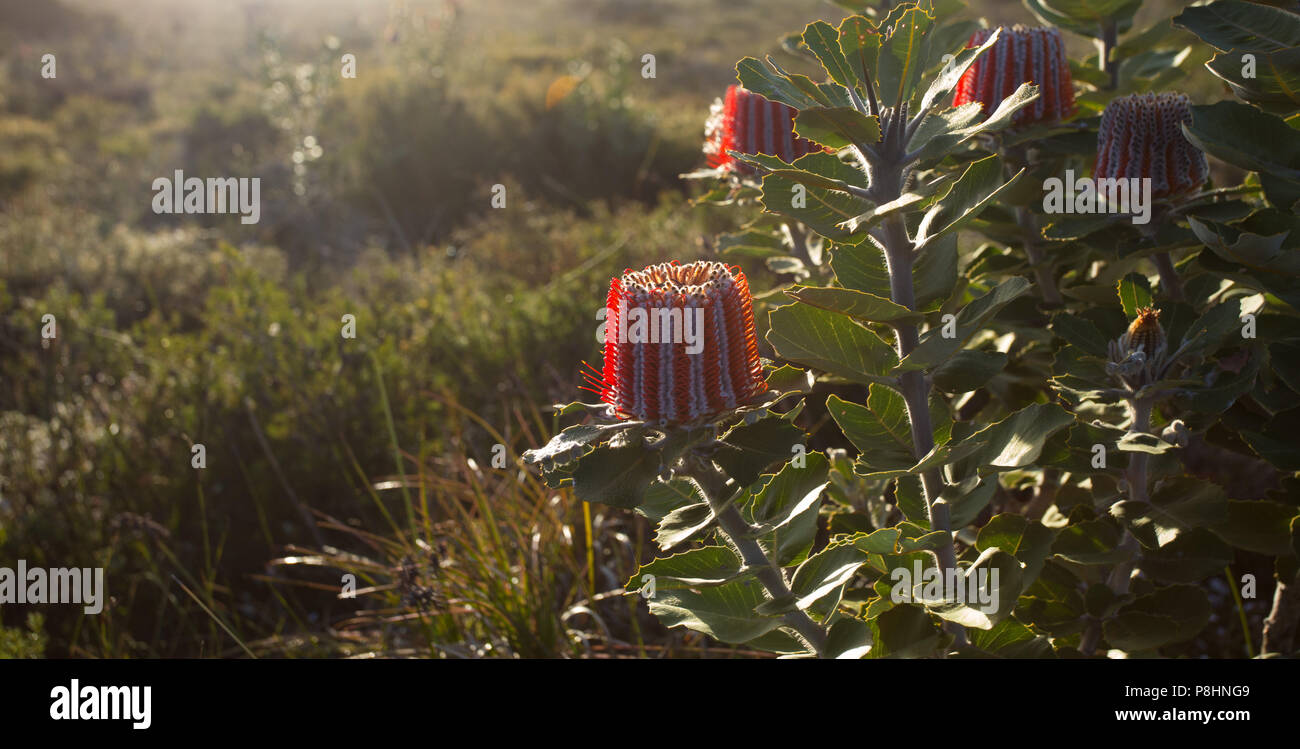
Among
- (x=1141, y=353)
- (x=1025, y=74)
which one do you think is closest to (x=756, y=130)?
(x=1025, y=74)

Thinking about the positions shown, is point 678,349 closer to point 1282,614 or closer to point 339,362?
point 1282,614

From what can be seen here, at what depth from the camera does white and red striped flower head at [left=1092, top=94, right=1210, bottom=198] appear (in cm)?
198

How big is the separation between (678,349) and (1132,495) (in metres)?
1.16

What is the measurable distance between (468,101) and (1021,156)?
31.3ft

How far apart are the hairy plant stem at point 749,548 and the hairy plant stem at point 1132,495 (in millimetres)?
772

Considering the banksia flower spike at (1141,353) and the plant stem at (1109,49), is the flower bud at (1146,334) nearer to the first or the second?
the banksia flower spike at (1141,353)

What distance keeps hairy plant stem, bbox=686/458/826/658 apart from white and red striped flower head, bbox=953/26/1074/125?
1.14m

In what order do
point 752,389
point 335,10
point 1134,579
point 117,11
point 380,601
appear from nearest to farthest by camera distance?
point 752,389 → point 1134,579 → point 380,601 → point 335,10 → point 117,11

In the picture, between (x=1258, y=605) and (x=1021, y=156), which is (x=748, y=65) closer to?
(x=1021, y=156)

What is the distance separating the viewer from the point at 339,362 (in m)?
4.37

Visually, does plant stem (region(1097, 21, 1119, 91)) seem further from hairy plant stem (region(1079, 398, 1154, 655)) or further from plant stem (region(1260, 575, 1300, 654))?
plant stem (region(1260, 575, 1300, 654))

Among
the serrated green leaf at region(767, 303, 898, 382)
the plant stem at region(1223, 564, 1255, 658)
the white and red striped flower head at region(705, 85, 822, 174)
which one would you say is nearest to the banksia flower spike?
the serrated green leaf at region(767, 303, 898, 382)

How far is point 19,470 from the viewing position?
4191 millimetres
